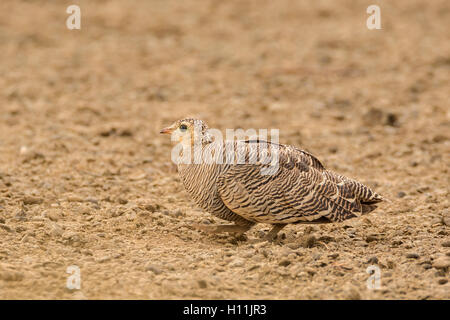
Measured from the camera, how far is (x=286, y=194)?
6.13 metres

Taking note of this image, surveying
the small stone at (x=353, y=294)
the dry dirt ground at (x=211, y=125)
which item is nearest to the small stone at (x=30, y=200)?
the dry dirt ground at (x=211, y=125)

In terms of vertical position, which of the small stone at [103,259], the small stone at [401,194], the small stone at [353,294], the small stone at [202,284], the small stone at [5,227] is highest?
the small stone at [401,194]

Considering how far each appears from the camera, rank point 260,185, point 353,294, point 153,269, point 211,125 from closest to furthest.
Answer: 1. point 353,294
2. point 153,269
3. point 260,185
4. point 211,125

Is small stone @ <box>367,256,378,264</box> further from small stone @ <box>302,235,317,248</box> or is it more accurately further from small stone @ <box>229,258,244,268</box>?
small stone @ <box>229,258,244,268</box>

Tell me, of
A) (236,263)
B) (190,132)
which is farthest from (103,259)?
(190,132)

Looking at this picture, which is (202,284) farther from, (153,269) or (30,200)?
(30,200)

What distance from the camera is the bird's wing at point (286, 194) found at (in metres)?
6.05

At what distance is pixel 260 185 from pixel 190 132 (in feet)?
2.91

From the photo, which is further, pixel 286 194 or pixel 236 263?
pixel 286 194

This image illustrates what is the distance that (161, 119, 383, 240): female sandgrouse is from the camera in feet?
19.9

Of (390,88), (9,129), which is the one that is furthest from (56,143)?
(390,88)

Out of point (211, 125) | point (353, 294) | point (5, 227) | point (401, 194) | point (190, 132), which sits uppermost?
point (211, 125)

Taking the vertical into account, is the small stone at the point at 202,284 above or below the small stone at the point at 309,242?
below

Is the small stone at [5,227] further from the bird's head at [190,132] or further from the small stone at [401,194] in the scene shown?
the small stone at [401,194]
